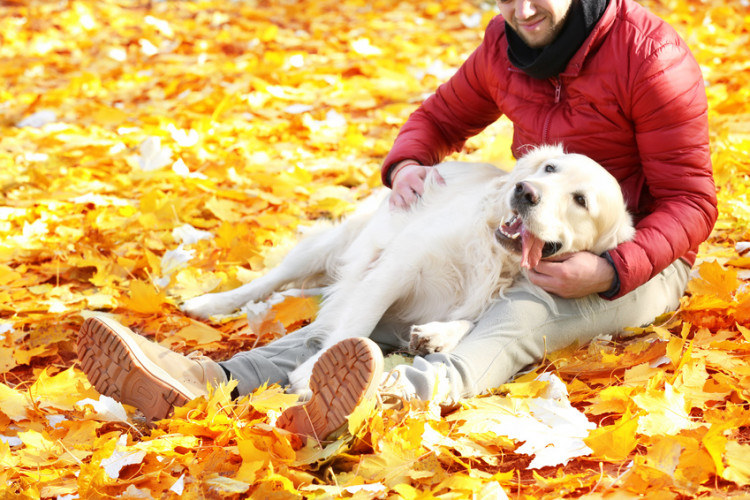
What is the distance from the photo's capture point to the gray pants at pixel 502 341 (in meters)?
2.30

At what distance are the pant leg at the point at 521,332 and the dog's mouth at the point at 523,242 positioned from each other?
144mm

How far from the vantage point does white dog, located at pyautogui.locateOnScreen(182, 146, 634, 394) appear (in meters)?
2.58

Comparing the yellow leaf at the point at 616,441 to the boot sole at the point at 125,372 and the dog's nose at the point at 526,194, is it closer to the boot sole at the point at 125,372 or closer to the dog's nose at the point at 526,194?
the dog's nose at the point at 526,194

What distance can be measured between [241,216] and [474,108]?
1.58m

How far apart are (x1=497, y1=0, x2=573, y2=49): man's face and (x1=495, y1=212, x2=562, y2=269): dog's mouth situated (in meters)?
0.69

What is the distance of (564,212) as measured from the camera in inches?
101

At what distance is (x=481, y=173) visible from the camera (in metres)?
3.21

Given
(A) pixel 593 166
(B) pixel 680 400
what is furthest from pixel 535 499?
(A) pixel 593 166

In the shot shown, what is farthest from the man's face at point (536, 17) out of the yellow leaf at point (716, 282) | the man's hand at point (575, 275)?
the yellow leaf at point (716, 282)

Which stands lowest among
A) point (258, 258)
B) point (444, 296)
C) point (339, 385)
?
point (258, 258)

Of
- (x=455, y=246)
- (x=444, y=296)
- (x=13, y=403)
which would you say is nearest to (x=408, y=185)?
(x=455, y=246)

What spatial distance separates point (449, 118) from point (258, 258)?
4.01 ft

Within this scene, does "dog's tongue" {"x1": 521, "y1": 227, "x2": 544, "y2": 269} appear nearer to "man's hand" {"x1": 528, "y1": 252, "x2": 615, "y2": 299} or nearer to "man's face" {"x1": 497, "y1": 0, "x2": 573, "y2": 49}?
"man's hand" {"x1": 528, "y1": 252, "x2": 615, "y2": 299}

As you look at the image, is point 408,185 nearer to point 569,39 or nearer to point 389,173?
point 389,173
